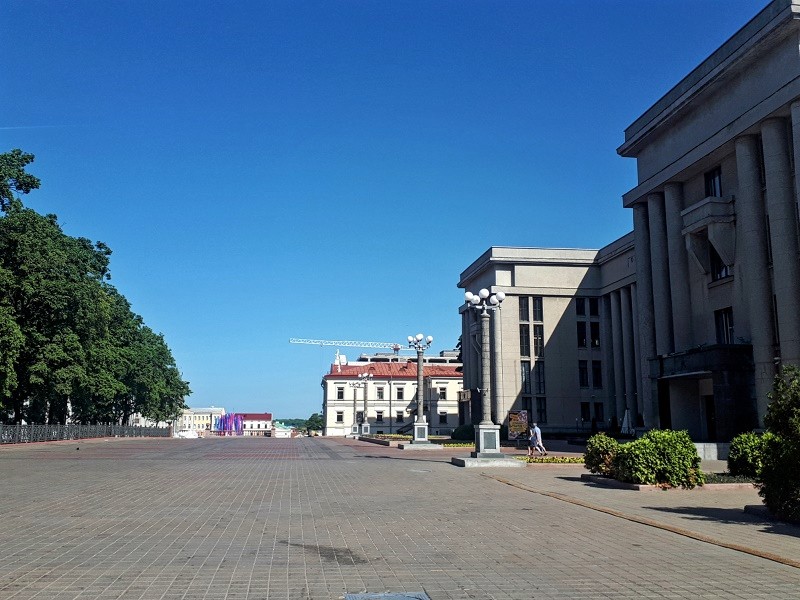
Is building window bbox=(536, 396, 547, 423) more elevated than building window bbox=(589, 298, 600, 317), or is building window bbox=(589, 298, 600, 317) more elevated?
building window bbox=(589, 298, 600, 317)

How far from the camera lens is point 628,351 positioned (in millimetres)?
54750

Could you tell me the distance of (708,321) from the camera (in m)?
35.2

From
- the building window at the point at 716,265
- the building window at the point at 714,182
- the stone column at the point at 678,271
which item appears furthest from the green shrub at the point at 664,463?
the building window at the point at 714,182

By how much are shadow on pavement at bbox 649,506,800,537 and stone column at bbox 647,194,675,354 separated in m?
26.9

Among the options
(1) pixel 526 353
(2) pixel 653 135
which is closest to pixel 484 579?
(2) pixel 653 135

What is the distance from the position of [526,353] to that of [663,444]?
44994 millimetres

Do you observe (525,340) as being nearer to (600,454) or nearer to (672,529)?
(600,454)

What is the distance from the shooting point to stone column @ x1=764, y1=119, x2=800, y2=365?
90.6 ft

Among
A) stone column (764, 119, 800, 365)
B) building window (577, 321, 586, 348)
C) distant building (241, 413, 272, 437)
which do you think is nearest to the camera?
stone column (764, 119, 800, 365)

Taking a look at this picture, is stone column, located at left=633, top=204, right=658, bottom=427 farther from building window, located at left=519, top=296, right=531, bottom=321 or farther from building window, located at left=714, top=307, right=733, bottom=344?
building window, located at left=519, top=296, right=531, bottom=321

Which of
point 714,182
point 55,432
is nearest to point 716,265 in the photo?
point 714,182

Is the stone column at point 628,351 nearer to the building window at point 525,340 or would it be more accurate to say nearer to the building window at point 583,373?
the building window at point 583,373

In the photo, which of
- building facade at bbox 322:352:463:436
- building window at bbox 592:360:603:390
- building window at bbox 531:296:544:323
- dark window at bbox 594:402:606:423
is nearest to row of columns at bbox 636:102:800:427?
building window at bbox 531:296:544:323

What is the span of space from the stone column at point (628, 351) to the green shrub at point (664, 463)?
129 ft
